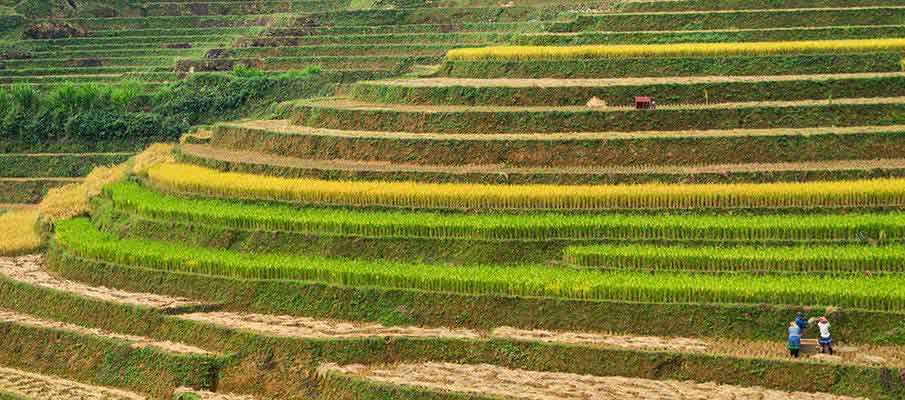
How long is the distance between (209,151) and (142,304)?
403 inches

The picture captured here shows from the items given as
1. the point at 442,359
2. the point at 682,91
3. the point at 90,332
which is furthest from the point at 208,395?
the point at 682,91

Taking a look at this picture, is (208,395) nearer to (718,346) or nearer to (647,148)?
(718,346)

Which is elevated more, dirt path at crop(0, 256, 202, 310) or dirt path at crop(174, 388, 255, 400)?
dirt path at crop(0, 256, 202, 310)

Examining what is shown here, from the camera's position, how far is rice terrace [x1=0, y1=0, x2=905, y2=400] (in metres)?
28.4

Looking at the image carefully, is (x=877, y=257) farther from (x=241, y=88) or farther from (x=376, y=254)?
(x=241, y=88)

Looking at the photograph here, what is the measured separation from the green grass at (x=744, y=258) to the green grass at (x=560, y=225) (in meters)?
0.38

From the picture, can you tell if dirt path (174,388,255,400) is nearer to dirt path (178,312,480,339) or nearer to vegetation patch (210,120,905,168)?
dirt path (178,312,480,339)

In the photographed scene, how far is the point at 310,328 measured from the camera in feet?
102

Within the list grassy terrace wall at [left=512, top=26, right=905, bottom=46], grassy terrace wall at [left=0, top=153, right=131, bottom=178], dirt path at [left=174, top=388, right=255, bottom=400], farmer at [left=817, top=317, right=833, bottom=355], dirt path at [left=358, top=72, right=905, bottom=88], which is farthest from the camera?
grassy terrace wall at [left=0, top=153, right=131, bottom=178]

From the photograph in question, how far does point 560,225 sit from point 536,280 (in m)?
2.17

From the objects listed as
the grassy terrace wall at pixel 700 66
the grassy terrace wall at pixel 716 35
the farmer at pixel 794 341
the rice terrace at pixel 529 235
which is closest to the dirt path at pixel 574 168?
the rice terrace at pixel 529 235

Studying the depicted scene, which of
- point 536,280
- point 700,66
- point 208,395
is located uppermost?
point 700,66

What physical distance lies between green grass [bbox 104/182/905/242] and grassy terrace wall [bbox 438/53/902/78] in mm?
8180

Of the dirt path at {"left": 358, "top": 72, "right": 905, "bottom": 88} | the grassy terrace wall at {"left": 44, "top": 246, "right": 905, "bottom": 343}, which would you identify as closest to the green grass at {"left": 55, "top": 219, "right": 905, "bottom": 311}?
the grassy terrace wall at {"left": 44, "top": 246, "right": 905, "bottom": 343}
